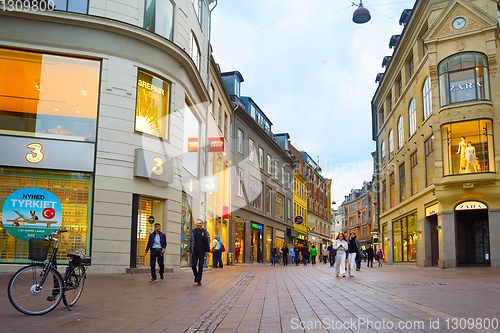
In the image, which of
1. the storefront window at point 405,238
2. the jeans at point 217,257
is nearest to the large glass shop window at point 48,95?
the jeans at point 217,257

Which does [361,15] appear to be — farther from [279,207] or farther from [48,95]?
[279,207]

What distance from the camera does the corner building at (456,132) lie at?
25297mm

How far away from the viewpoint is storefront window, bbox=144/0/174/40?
18.3m

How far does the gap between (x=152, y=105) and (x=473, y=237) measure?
19776mm

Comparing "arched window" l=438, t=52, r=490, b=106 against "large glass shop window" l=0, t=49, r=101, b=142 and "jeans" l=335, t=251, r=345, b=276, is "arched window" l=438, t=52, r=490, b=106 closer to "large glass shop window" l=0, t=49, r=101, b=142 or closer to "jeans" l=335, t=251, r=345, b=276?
"jeans" l=335, t=251, r=345, b=276

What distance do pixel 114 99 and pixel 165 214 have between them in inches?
191

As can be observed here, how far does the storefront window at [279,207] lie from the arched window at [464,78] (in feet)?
87.5

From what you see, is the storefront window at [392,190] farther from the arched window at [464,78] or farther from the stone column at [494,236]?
the stone column at [494,236]

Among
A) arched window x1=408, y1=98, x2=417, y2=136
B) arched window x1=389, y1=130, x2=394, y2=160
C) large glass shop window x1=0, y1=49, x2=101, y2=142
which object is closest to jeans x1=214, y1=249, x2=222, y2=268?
large glass shop window x1=0, y1=49, x2=101, y2=142

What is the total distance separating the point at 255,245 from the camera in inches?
1705

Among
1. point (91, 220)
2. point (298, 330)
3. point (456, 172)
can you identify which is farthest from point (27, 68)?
point (456, 172)

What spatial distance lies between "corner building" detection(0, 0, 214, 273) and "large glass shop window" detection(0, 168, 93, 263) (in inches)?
1.2

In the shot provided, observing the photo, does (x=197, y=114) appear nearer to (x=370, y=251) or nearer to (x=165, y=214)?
(x=165, y=214)

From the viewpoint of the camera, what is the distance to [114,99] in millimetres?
17078
